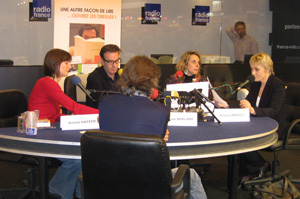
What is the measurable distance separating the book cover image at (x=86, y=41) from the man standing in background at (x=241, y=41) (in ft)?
9.16

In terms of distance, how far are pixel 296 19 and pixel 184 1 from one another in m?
2.24

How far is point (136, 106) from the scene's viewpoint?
2.31 m

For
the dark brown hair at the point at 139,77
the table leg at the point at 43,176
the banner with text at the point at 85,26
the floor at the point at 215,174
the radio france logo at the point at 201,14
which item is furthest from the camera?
the radio france logo at the point at 201,14

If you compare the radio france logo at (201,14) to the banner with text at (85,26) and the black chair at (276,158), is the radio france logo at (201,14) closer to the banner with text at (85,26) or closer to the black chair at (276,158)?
the banner with text at (85,26)

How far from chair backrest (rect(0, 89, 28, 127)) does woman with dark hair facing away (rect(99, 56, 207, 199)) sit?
4.29 ft

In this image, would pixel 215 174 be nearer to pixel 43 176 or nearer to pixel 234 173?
pixel 234 173

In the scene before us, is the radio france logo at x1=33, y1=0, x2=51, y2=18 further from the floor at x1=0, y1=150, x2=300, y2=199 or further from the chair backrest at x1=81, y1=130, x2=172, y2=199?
the chair backrest at x1=81, y1=130, x2=172, y2=199

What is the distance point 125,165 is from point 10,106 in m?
1.84

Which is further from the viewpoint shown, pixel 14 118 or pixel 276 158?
pixel 276 158

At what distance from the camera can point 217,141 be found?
2.64 metres

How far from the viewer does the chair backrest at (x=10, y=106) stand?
3.44 m

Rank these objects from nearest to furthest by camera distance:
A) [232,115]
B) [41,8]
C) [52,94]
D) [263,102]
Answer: [232,115] < [52,94] < [263,102] < [41,8]

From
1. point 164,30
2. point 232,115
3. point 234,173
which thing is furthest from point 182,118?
point 164,30

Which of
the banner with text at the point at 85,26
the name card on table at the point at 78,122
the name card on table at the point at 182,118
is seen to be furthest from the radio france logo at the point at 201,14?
the name card on table at the point at 78,122
